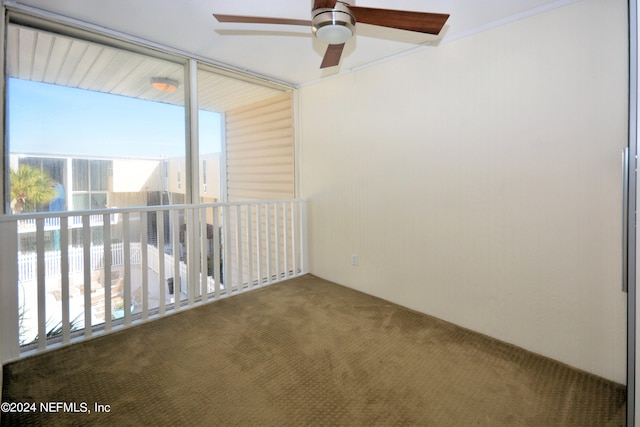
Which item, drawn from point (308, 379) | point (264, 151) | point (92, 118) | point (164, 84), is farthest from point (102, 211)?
point (264, 151)

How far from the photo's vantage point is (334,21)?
1.53 m

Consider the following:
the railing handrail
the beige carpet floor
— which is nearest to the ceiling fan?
the railing handrail

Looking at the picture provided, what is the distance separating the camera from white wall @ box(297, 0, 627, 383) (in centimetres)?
188

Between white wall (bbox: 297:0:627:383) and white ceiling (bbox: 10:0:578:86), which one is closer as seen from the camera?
white wall (bbox: 297:0:627:383)

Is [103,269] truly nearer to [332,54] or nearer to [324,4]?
[332,54]

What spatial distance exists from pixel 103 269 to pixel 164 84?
1.64 metres

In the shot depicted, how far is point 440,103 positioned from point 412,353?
6.10 ft

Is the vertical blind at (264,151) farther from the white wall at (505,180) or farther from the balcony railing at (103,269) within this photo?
the white wall at (505,180)

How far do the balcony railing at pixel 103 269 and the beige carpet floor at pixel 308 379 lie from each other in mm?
173

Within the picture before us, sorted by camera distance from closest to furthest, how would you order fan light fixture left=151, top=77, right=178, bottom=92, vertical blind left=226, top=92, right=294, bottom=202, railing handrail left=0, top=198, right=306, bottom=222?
railing handrail left=0, top=198, right=306, bottom=222 < fan light fixture left=151, top=77, right=178, bottom=92 < vertical blind left=226, top=92, right=294, bottom=202

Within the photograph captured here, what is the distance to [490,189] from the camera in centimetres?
232

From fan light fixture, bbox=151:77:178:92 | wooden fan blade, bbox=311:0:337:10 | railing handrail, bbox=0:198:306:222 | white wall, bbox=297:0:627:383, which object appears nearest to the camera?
wooden fan blade, bbox=311:0:337:10

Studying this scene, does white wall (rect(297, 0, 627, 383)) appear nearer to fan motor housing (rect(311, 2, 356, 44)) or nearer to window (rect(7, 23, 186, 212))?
fan motor housing (rect(311, 2, 356, 44))

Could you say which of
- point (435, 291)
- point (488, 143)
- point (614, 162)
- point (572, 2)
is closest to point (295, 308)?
point (435, 291)
